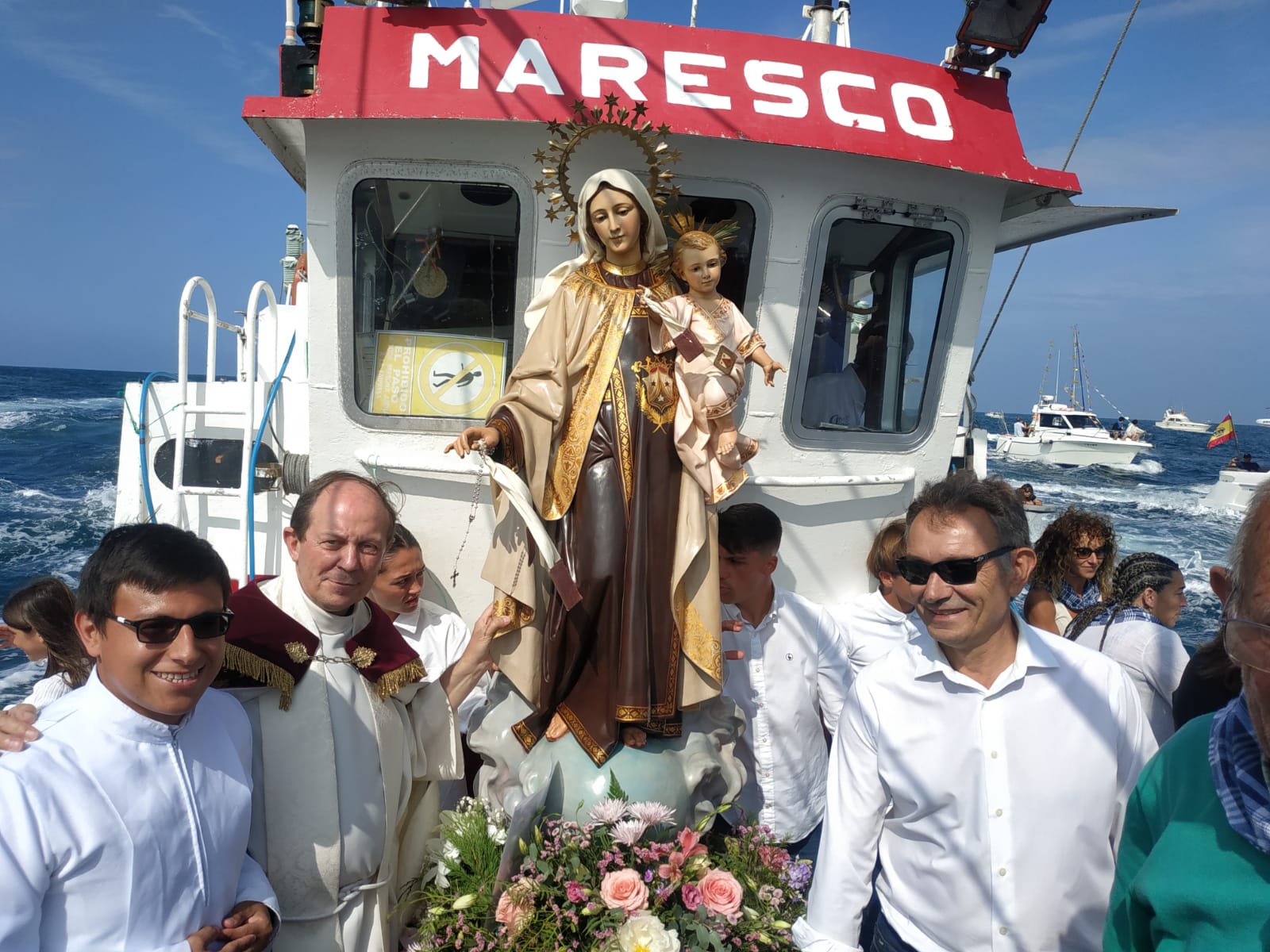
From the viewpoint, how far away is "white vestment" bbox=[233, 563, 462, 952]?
2.27 metres

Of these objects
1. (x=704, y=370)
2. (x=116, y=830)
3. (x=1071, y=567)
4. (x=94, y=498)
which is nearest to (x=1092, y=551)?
(x=1071, y=567)

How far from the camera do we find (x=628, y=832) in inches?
95.8

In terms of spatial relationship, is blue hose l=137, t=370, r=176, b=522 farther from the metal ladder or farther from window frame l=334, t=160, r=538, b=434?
window frame l=334, t=160, r=538, b=434

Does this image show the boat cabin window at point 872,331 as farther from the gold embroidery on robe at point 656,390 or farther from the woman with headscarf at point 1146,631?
the woman with headscarf at point 1146,631

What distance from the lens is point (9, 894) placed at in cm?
152

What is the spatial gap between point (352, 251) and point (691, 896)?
10.1 feet

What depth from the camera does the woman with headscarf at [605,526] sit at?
292 centimetres

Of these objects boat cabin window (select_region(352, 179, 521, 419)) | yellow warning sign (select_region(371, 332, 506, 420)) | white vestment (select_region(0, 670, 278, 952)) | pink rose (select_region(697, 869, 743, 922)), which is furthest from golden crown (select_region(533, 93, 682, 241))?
pink rose (select_region(697, 869, 743, 922))

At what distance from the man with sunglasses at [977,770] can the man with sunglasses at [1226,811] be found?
0.47m

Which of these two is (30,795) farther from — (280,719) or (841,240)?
(841,240)

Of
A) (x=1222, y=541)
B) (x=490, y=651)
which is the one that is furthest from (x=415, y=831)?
(x=1222, y=541)

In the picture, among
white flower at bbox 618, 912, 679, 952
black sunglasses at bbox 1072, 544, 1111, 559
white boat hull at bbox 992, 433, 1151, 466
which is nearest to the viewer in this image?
white flower at bbox 618, 912, 679, 952

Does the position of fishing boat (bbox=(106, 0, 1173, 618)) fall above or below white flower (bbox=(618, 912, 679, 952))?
above

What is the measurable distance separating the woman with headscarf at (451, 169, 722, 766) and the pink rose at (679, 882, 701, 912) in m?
0.59
